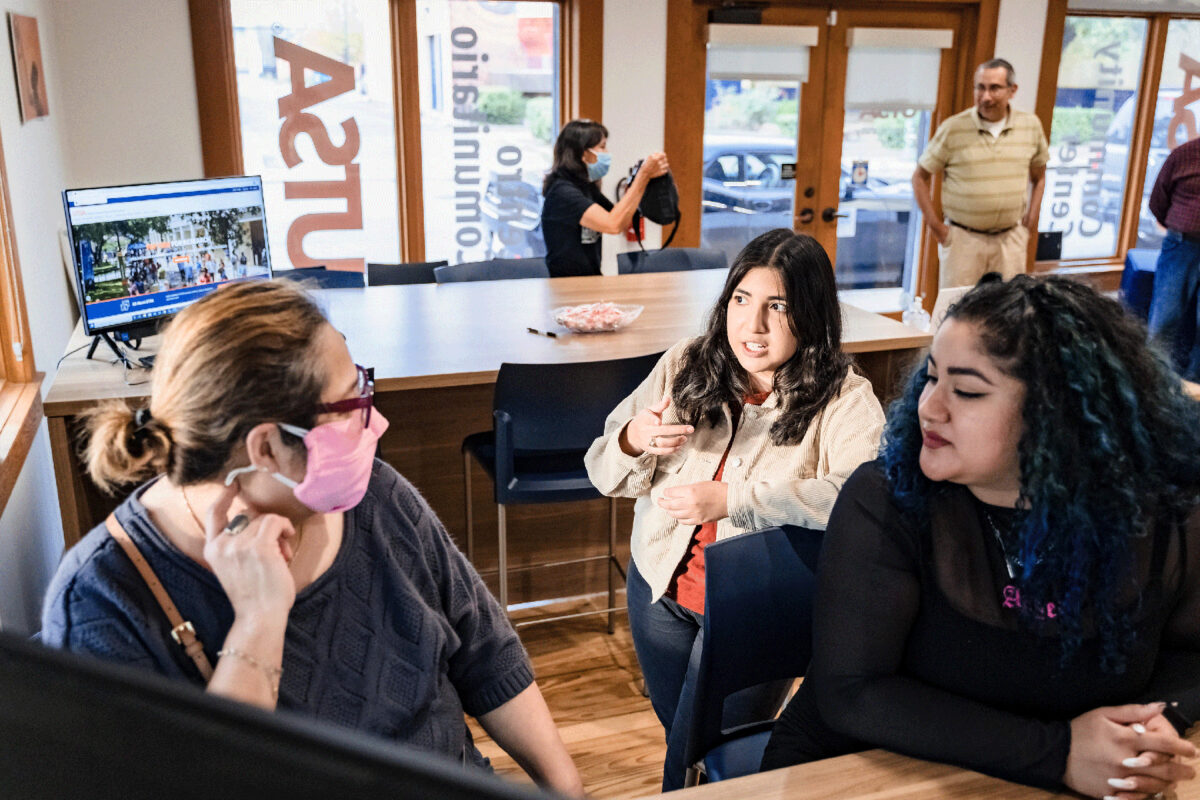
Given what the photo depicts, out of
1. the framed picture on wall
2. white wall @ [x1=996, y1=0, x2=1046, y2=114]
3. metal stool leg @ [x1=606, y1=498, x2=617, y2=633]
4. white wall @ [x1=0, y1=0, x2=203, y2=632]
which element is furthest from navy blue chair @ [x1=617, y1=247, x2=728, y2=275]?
white wall @ [x1=996, y1=0, x2=1046, y2=114]

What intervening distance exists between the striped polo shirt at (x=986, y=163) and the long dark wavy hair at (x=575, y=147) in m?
2.03

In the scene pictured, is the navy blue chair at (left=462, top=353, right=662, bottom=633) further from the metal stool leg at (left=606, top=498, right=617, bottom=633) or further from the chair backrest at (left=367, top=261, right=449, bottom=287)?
the chair backrest at (left=367, top=261, right=449, bottom=287)

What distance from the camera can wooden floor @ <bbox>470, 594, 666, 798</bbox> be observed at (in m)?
2.31

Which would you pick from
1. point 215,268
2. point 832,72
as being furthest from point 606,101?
point 215,268

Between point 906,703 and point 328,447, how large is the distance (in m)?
0.75

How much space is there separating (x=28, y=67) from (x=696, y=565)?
9.28ft

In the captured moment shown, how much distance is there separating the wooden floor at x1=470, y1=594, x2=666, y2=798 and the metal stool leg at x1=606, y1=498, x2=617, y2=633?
0.10ft

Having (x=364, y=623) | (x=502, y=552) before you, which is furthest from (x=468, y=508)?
(x=364, y=623)

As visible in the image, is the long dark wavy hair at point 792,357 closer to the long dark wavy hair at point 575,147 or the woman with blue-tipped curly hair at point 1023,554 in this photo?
the woman with blue-tipped curly hair at point 1023,554

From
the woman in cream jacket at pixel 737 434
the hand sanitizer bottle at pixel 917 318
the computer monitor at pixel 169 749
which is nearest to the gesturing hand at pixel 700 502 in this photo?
the woman in cream jacket at pixel 737 434

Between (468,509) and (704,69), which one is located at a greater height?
(704,69)

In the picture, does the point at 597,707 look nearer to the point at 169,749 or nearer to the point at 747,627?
the point at 747,627

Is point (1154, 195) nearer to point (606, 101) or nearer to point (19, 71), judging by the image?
point (606, 101)

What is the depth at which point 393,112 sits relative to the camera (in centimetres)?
519
